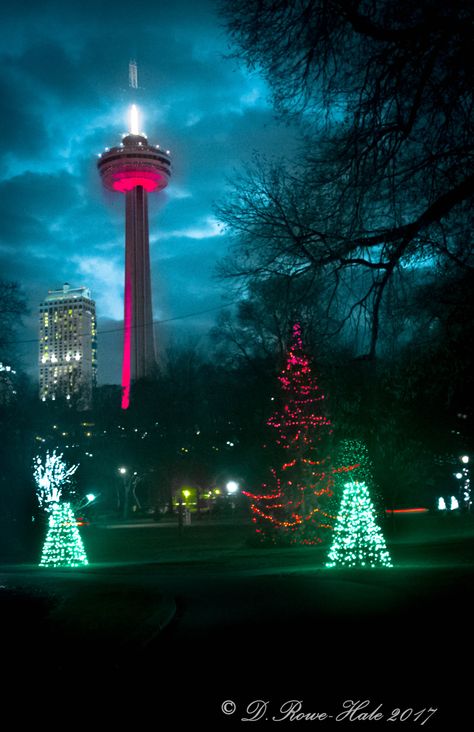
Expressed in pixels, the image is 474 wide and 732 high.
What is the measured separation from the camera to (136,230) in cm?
13512

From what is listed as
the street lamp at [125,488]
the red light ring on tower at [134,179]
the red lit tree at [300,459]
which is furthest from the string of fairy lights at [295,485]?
the red light ring on tower at [134,179]

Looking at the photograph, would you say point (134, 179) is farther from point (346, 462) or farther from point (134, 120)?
point (346, 462)

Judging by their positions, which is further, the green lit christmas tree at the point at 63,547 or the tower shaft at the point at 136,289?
the tower shaft at the point at 136,289

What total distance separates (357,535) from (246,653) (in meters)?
14.5

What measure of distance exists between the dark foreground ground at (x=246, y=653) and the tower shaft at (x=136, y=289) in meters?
115

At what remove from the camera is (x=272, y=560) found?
2992 cm

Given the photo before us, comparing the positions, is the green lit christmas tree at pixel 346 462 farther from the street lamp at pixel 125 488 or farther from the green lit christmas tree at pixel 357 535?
the street lamp at pixel 125 488

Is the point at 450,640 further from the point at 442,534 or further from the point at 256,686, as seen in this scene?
the point at 442,534

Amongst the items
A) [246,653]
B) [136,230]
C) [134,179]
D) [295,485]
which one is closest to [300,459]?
[295,485]

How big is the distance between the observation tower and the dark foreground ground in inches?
4548

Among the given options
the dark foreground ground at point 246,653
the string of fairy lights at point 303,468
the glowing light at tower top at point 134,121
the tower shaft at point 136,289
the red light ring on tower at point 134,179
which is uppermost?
the glowing light at tower top at point 134,121

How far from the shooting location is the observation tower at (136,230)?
133 m

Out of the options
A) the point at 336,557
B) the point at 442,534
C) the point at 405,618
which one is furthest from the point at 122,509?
the point at 405,618

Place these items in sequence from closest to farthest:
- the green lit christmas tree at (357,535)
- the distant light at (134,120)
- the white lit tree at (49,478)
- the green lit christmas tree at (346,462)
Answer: the green lit christmas tree at (357,535)
the green lit christmas tree at (346,462)
the white lit tree at (49,478)
the distant light at (134,120)
